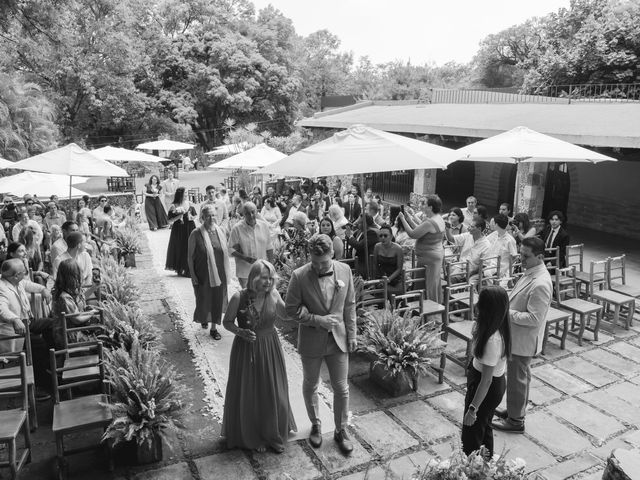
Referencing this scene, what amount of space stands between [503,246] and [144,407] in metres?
5.30

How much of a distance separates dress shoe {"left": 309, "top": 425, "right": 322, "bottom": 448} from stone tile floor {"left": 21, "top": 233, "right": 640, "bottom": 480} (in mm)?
57

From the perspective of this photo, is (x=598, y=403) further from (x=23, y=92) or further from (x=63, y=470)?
(x=23, y=92)

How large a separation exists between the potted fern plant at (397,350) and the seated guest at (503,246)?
2.35 meters

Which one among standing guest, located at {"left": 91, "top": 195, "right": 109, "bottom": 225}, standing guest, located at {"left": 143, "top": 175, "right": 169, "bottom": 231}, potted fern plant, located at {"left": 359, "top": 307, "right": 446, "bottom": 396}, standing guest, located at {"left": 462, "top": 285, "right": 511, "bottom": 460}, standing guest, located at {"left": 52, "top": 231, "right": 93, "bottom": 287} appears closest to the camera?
standing guest, located at {"left": 462, "top": 285, "right": 511, "bottom": 460}

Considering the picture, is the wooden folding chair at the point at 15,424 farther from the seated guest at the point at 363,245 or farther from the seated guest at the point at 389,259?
the seated guest at the point at 363,245

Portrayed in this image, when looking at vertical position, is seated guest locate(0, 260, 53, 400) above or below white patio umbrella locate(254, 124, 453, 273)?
below

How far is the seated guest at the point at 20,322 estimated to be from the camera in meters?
5.12

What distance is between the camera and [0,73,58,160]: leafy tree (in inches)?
730

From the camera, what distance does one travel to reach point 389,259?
6.66 meters

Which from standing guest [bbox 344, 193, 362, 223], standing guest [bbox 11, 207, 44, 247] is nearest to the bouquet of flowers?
standing guest [bbox 11, 207, 44, 247]

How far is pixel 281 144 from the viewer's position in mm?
26062

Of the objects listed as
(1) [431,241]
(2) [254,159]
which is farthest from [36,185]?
(1) [431,241]

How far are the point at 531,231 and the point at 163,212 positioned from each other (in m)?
10.5

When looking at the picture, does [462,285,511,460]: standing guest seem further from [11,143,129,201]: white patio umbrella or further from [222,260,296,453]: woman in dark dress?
[11,143,129,201]: white patio umbrella
